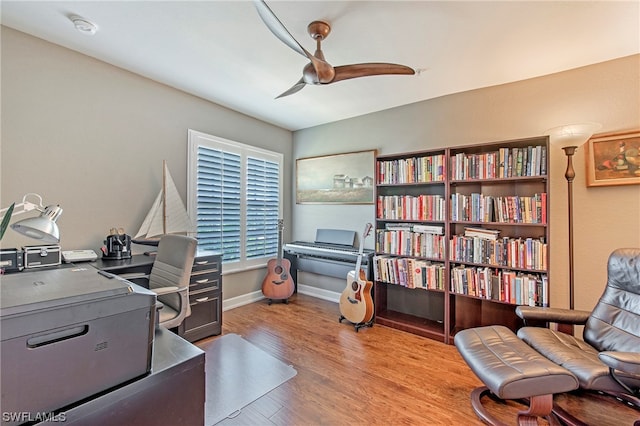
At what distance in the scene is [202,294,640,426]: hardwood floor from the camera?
178 centimetres

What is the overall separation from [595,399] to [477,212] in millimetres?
1559

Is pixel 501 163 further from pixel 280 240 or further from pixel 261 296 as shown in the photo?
pixel 261 296

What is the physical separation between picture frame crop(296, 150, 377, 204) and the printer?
124 inches

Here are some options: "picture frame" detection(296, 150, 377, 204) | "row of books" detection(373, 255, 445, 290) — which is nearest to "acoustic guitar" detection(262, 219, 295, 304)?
"picture frame" detection(296, 150, 377, 204)

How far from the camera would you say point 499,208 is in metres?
2.63

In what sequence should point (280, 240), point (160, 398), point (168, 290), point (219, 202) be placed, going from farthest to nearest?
point (280, 240) < point (219, 202) < point (168, 290) < point (160, 398)

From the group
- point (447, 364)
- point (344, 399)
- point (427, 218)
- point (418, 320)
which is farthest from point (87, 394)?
point (418, 320)

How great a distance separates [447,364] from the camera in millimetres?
2404

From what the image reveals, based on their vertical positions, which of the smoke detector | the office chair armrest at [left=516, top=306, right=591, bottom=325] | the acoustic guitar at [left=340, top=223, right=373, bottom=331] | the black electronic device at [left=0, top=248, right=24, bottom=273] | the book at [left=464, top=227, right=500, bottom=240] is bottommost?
the acoustic guitar at [left=340, top=223, right=373, bottom=331]

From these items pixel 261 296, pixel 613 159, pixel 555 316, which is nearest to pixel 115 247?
pixel 261 296

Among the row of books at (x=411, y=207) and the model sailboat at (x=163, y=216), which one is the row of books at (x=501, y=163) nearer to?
the row of books at (x=411, y=207)

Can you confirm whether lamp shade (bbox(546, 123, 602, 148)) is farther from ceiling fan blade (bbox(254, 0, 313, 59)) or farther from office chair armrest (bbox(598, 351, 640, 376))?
ceiling fan blade (bbox(254, 0, 313, 59))

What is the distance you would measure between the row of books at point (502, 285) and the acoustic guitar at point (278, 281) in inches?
79.2

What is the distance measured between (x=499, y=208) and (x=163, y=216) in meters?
3.20
